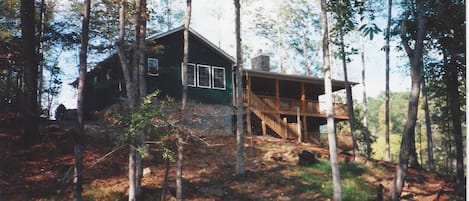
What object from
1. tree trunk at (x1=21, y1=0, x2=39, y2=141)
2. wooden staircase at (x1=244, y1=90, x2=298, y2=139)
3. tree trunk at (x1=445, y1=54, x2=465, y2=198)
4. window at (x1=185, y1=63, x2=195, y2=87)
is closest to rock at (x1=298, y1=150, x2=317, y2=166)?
tree trunk at (x1=445, y1=54, x2=465, y2=198)

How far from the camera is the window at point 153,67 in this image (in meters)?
22.8

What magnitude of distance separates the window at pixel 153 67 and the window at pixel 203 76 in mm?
2404

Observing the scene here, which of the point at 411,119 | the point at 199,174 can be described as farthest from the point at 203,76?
the point at 411,119

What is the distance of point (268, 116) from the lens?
24.6 metres

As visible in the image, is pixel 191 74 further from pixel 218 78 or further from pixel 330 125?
pixel 330 125

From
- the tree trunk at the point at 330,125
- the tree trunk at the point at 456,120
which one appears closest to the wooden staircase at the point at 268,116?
the tree trunk at the point at 456,120

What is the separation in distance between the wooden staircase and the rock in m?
5.69

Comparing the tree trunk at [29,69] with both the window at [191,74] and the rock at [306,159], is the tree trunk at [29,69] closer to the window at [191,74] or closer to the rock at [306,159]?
the window at [191,74]

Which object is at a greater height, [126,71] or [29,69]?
[29,69]

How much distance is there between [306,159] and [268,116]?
6471 mm

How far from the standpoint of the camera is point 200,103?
23.0 m

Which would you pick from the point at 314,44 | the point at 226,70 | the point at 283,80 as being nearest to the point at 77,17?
the point at 226,70

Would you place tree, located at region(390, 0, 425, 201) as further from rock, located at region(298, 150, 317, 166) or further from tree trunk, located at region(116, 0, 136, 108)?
tree trunk, located at region(116, 0, 136, 108)

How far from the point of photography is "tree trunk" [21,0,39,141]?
17.5 meters
